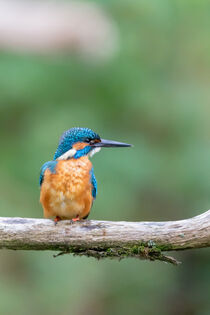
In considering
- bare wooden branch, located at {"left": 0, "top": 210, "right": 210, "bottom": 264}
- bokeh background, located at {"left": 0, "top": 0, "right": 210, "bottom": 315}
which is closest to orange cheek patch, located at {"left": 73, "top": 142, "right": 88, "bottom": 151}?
bare wooden branch, located at {"left": 0, "top": 210, "right": 210, "bottom": 264}

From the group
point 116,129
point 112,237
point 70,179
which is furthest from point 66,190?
point 116,129

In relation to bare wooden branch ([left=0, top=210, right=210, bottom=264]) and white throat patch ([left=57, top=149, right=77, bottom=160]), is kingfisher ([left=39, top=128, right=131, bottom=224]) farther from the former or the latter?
bare wooden branch ([left=0, top=210, right=210, bottom=264])

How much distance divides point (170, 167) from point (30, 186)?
2.42 m

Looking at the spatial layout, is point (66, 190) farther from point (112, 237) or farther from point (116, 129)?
point (116, 129)

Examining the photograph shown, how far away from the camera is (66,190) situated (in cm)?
421

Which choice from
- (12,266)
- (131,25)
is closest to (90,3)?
(131,25)

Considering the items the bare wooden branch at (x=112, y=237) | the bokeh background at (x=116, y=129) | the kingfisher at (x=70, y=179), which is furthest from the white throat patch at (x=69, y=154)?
the bokeh background at (x=116, y=129)

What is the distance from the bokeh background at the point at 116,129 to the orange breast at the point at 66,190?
156 inches

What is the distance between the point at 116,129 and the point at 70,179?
16.6ft

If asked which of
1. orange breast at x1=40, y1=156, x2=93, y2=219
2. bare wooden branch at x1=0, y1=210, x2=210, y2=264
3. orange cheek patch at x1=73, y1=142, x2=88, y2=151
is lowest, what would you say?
bare wooden branch at x1=0, y1=210, x2=210, y2=264

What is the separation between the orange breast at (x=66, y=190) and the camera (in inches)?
166

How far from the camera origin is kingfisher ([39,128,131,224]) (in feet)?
13.8

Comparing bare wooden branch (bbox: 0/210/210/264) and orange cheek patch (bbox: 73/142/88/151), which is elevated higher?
orange cheek patch (bbox: 73/142/88/151)

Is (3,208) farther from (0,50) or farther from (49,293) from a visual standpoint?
(0,50)
